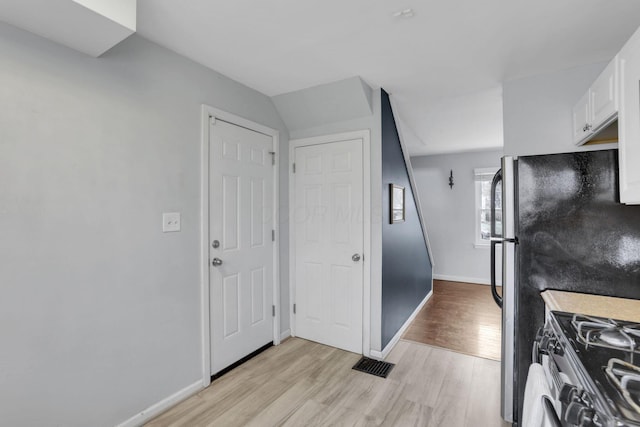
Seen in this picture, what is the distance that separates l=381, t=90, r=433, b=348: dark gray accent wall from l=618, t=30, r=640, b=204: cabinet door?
155 cm

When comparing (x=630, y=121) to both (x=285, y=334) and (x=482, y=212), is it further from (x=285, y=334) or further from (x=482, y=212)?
(x=482, y=212)

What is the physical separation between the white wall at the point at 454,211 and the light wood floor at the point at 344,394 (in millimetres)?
3056

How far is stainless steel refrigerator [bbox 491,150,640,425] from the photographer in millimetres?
1460

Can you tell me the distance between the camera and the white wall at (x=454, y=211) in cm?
529

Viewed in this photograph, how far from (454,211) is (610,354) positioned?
15.9 ft

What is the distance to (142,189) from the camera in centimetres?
183

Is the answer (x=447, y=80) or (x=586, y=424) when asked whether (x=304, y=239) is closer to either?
(x=447, y=80)

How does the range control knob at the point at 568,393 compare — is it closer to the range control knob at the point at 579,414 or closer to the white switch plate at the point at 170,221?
the range control knob at the point at 579,414

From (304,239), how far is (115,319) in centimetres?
169

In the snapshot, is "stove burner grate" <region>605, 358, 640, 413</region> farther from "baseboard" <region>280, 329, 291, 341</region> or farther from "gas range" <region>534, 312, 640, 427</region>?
"baseboard" <region>280, 329, 291, 341</region>

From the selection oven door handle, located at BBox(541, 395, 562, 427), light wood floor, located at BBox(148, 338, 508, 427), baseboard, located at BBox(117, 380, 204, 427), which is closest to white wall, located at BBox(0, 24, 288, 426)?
baseboard, located at BBox(117, 380, 204, 427)

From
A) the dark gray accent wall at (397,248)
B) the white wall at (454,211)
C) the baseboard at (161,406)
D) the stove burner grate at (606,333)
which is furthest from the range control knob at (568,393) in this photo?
the white wall at (454,211)

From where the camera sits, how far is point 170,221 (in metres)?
1.97

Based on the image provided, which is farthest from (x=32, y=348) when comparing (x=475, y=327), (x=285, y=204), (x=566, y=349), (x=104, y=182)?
(x=475, y=327)
